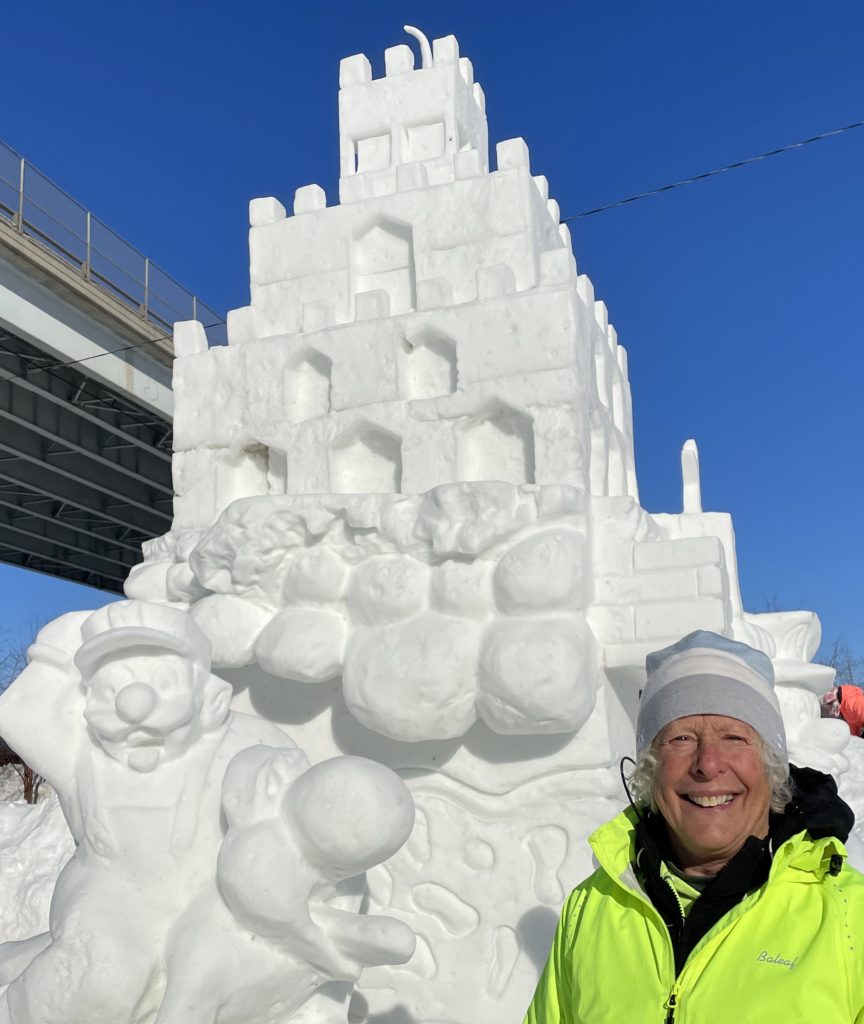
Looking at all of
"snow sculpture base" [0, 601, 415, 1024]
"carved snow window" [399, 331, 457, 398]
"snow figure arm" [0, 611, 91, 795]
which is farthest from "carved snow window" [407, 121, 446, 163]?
"snow figure arm" [0, 611, 91, 795]

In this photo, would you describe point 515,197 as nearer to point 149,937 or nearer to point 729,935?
point 149,937

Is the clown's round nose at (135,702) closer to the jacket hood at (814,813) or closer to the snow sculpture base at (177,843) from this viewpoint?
the snow sculpture base at (177,843)

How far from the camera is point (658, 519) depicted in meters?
5.65

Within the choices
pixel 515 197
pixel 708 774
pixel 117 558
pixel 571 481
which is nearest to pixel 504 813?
pixel 571 481

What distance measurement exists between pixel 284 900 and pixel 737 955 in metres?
1.51

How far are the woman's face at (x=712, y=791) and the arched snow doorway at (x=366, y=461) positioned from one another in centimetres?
328

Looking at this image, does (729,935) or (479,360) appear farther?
(479,360)

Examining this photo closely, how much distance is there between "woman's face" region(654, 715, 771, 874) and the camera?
1.82 metres

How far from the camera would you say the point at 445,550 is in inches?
171

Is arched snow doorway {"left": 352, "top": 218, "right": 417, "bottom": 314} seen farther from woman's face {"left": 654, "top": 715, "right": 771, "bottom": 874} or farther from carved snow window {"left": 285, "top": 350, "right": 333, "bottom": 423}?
woman's face {"left": 654, "top": 715, "right": 771, "bottom": 874}

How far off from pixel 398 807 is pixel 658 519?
3183 millimetres

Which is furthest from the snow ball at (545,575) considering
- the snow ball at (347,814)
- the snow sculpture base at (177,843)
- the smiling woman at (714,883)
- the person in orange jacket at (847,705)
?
the person in orange jacket at (847,705)

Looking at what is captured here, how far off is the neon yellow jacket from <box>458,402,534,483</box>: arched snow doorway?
3.10m

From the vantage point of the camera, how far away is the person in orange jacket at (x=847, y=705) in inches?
331
